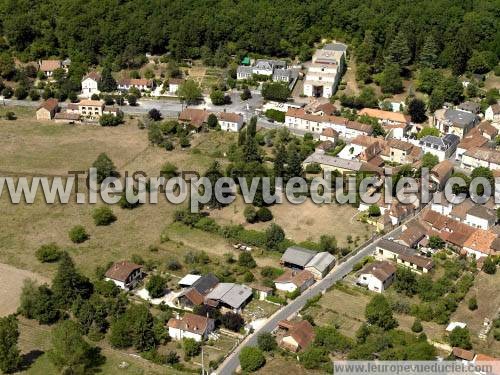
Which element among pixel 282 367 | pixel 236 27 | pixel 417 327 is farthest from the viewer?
pixel 236 27

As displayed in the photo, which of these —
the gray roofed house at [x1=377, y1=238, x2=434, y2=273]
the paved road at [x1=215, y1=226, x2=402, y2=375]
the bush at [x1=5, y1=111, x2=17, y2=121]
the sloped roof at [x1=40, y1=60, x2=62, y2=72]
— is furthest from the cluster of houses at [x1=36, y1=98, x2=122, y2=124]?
the gray roofed house at [x1=377, y1=238, x2=434, y2=273]

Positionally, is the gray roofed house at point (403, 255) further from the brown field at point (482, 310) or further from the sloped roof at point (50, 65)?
the sloped roof at point (50, 65)

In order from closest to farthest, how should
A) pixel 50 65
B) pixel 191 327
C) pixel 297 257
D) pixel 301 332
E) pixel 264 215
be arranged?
pixel 301 332, pixel 191 327, pixel 297 257, pixel 264 215, pixel 50 65

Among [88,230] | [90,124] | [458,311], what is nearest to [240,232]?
[88,230]

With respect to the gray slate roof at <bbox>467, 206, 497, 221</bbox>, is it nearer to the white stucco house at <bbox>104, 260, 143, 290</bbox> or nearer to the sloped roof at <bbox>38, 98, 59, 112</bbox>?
the white stucco house at <bbox>104, 260, 143, 290</bbox>

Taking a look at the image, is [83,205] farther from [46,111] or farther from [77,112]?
[46,111]

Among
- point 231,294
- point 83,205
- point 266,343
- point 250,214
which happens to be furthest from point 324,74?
point 266,343

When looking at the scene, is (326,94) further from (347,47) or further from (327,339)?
(327,339)
